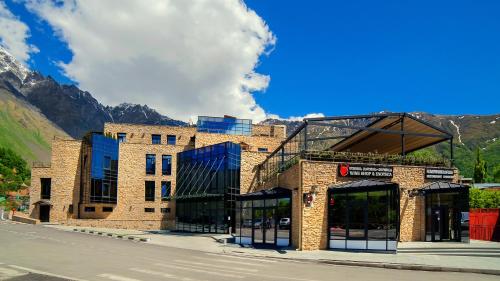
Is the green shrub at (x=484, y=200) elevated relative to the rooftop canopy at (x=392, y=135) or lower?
lower

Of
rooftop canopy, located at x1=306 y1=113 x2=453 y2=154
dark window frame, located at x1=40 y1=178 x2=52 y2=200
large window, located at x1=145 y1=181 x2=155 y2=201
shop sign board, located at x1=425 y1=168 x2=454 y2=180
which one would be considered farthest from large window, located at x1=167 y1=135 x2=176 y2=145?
shop sign board, located at x1=425 y1=168 x2=454 y2=180

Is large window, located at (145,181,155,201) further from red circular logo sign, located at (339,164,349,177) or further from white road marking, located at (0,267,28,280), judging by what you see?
white road marking, located at (0,267,28,280)

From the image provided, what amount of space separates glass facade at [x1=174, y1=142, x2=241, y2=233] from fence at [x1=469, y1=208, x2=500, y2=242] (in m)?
19.6

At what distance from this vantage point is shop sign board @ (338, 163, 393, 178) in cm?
2642

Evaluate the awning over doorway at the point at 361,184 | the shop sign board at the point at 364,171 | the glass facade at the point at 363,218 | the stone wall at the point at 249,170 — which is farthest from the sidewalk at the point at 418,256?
the stone wall at the point at 249,170

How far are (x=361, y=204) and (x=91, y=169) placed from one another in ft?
128

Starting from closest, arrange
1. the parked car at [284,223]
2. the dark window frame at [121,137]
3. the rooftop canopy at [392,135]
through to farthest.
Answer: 1. the parked car at [284,223]
2. the rooftop canopy at [392,135]
3. the dark window frame at [121,137]

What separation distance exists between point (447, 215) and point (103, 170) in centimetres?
4046

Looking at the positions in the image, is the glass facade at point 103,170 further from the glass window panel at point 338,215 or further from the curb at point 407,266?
the curb at point 407,266

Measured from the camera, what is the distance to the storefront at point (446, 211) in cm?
2703

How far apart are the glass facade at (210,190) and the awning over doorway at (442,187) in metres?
18.5

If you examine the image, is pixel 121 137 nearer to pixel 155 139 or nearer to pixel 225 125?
pixel 155 139

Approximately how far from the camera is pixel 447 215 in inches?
1081

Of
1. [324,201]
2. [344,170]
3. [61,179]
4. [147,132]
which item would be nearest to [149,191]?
[147,132]
